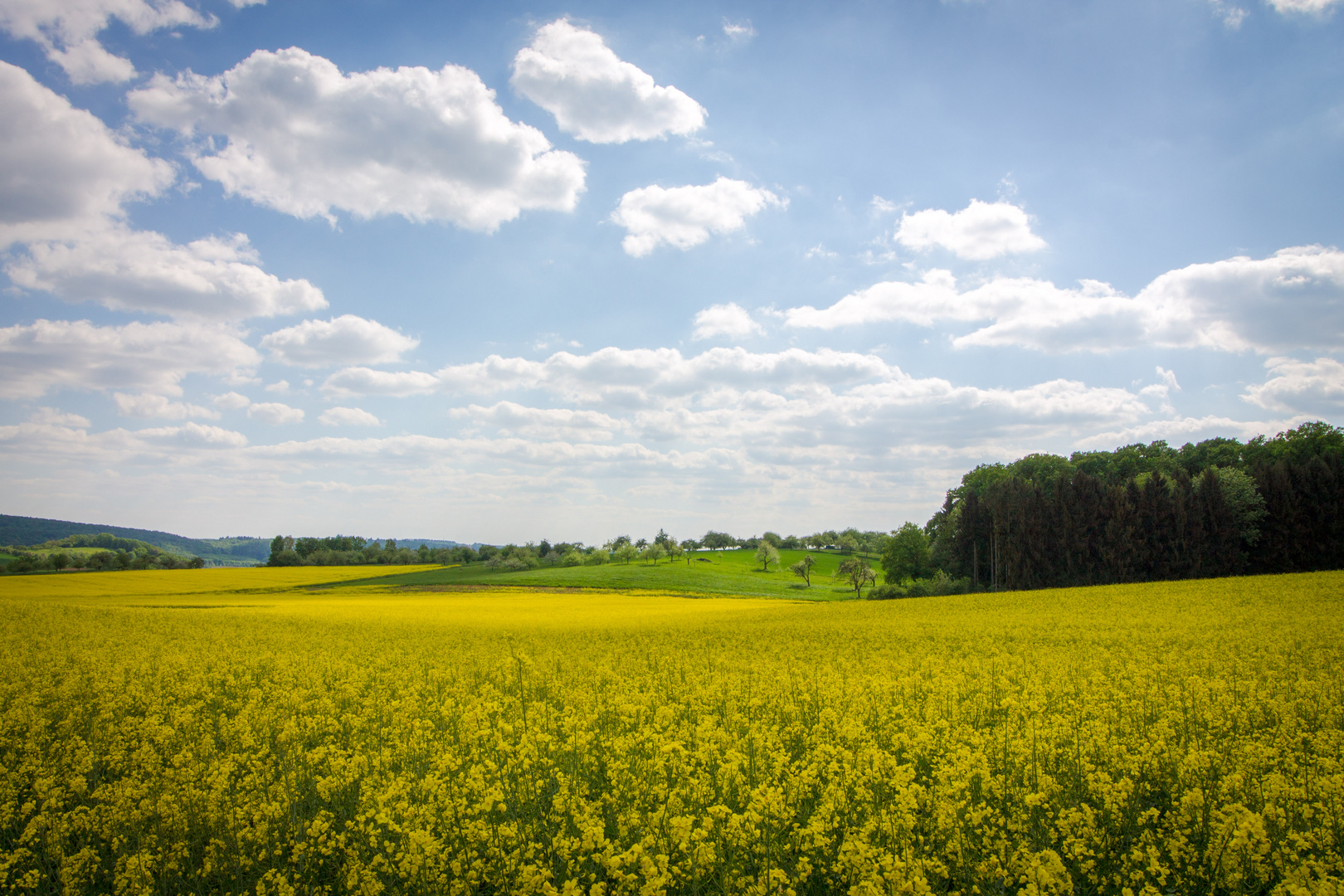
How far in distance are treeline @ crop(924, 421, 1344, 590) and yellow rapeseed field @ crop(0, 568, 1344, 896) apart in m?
42.6

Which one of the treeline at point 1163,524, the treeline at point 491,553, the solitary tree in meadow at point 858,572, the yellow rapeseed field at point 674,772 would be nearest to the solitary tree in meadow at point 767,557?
the treeline at point 491,553

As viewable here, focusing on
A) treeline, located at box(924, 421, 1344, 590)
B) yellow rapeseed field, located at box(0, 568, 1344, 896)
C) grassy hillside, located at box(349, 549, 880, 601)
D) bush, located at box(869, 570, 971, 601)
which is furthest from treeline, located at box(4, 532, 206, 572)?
treeline, located at box(924, 421, 1344, 590)

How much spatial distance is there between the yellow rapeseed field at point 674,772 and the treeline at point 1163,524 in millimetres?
42639

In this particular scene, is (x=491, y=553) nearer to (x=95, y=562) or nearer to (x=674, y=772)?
(x=95, y=562)

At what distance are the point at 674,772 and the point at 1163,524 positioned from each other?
58729 mm

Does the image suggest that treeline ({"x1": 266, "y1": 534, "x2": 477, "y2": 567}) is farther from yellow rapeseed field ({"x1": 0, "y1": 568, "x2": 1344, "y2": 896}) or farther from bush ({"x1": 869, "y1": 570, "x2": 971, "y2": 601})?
yellow rapeseed field ({"x1": 0, "y1": 568, "x2": 1344, "y2": 896})

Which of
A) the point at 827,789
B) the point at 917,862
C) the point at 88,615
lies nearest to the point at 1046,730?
the point at 827,789

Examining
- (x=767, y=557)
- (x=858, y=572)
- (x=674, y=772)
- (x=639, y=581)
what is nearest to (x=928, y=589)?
(x=858, y=572)

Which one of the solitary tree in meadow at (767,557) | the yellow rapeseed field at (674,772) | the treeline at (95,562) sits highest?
the yellow rapeseed field at (674,772)

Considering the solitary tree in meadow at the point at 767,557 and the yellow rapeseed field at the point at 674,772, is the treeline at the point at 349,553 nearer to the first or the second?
the solitary tree in meadow at the point at 767,557

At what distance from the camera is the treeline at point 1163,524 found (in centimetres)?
4697

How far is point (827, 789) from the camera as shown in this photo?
17.0ft

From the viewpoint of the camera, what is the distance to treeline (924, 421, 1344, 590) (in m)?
47.0

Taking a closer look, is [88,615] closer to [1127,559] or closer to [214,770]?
[214,770]
